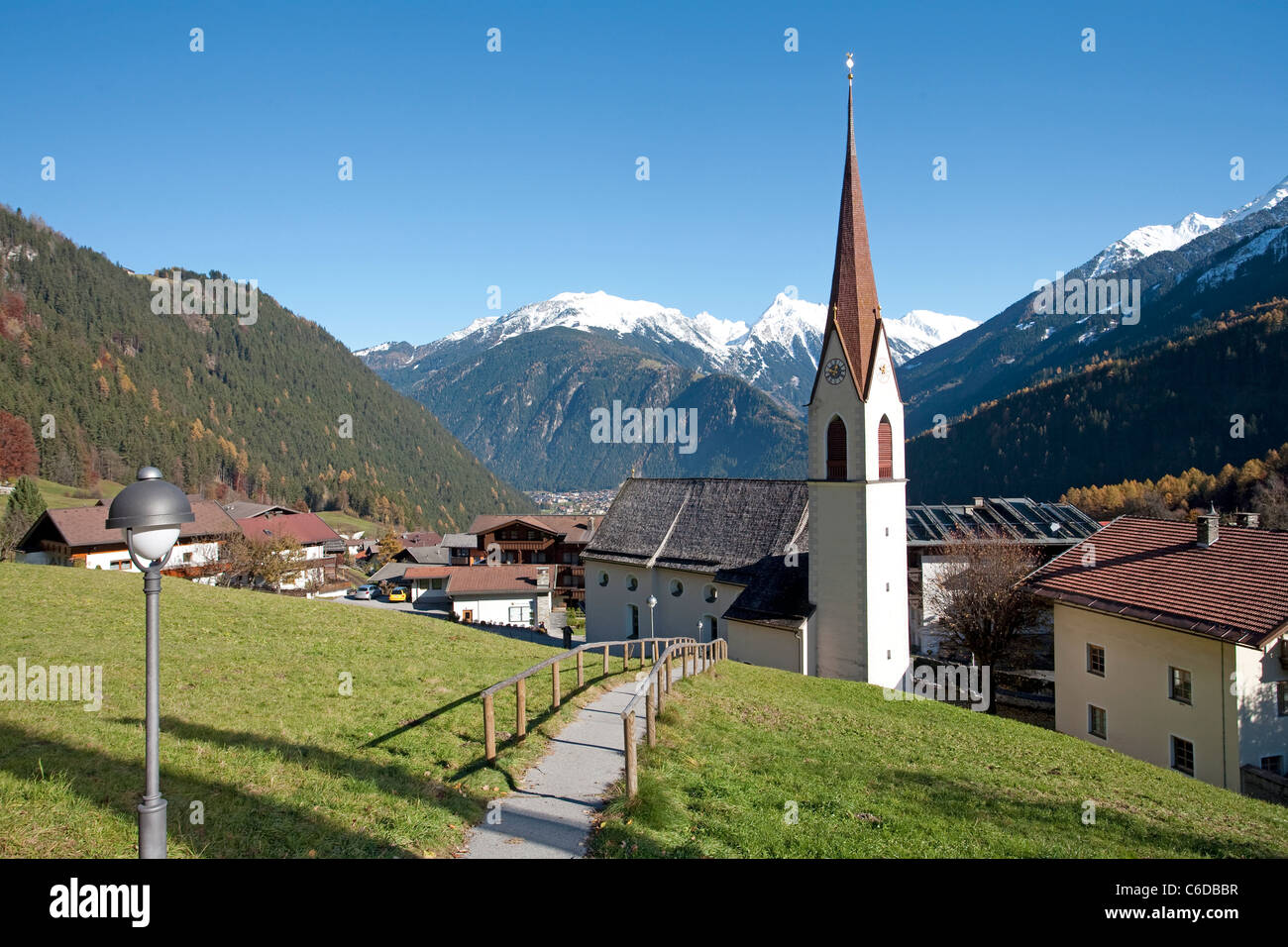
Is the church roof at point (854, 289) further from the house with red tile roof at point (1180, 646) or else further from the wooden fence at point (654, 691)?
the wooden fence at point (654, 691)

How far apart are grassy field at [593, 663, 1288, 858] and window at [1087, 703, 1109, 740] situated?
8531 millimetres

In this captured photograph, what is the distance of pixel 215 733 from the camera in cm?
1070

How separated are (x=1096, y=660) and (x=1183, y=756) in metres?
4.41

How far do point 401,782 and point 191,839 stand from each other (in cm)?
258

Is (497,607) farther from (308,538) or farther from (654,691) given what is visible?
(654,691)

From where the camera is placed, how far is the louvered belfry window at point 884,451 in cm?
3103

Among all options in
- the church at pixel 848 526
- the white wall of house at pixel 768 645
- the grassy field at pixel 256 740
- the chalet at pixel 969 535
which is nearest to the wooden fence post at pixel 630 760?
the grassy field at pixel 256 740

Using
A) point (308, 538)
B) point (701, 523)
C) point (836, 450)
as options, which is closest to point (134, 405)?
point (308, 538)

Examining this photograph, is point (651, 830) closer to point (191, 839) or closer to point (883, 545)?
point (191, 839)

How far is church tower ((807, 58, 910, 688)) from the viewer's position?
101 ft

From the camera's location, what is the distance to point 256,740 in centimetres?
1055

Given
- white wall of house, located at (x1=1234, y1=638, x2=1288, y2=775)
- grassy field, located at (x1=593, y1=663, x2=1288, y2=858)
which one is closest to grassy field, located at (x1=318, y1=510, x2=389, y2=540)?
grassy field, located at (x1=593, y1=663, x2=1288, y2=858)

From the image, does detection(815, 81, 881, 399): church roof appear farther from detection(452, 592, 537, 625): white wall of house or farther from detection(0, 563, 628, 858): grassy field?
detection(452, 592, 537, 625): white wall of house
